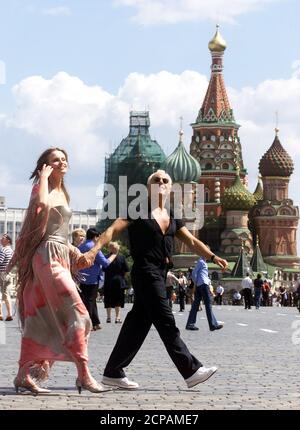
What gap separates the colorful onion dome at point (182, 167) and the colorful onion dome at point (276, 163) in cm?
846

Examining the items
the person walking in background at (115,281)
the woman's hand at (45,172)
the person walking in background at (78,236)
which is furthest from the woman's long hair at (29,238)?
the person walking in background at (115,281)

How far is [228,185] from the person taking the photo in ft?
463

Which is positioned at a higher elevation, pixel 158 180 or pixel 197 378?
pixel 158 180

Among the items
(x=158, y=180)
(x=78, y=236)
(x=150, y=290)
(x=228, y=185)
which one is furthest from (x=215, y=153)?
(x=150, y=290)

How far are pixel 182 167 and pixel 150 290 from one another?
126 meters

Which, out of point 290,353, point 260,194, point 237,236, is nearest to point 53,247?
point 290,353

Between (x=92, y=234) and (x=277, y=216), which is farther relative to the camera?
(x=277, y=216)

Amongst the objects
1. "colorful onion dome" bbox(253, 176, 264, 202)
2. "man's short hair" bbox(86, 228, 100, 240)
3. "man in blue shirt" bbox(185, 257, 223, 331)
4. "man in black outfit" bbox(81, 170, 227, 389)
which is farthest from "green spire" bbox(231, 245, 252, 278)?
"man in black outfit" bbox(81, 170, 227, 389)

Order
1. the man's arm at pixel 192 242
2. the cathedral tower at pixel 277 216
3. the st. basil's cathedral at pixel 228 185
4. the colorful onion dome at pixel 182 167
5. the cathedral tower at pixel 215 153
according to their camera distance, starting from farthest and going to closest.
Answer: the cathedral tower at pixel 215 153 < the cathedral tower at pixel 277 216 < the colorful onion dome at pixel 182 167 < the st. basil's cathedral at pixel 228 185 < the man's arm at pixel 192 242

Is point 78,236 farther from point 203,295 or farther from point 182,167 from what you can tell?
point 182,167

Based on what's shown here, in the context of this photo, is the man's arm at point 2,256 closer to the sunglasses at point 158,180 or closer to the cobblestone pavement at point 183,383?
the cobblestone pavement at point 183,383

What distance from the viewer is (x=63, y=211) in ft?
35.1

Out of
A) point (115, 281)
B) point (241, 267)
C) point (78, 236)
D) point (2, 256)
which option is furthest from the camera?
point (241, 267)

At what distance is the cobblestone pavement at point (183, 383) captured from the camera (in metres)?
9.66
